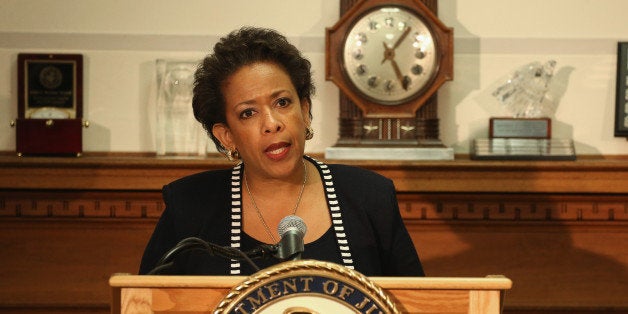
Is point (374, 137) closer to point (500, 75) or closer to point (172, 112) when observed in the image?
point (500, 75)

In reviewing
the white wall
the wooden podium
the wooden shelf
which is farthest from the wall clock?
the wooden podium

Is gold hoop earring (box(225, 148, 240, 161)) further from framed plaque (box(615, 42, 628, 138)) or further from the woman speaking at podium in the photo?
framed plaque (box(615, 42, 628, 138))

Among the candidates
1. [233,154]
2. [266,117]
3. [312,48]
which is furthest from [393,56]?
[266,117]

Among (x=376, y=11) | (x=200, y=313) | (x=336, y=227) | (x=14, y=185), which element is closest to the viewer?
(x=200, y=313)

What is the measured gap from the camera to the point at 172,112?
3221 mm

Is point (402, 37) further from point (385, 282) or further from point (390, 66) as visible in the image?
point (385, 282)

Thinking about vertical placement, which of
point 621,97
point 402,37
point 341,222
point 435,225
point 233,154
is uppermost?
point 402,37

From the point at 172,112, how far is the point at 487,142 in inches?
49.1

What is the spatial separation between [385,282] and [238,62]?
957mm

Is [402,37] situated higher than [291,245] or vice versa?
[402,37]

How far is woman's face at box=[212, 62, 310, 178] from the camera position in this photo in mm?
1914

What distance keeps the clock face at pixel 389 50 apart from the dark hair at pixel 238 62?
111cm

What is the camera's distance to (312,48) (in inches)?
131

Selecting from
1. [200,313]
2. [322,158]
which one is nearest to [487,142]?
[322,158]
